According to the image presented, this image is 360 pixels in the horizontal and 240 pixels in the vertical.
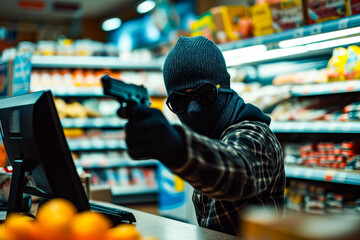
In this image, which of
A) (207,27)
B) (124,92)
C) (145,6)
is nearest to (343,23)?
(207,27)

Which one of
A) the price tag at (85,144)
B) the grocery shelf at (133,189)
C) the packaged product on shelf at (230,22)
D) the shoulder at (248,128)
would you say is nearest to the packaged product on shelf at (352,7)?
the packaged product on shelf at (230,22)

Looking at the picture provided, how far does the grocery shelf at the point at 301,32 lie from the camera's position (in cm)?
306

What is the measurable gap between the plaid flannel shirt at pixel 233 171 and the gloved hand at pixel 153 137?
0.04m

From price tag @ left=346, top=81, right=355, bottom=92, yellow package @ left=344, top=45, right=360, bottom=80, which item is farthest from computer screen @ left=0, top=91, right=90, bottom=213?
yellow package @ left=344, top=45, right=360, bottom=80

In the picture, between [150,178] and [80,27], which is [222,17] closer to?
[150,178]

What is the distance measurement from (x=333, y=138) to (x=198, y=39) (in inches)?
95.7

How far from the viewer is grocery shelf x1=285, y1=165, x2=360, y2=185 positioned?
124 inches

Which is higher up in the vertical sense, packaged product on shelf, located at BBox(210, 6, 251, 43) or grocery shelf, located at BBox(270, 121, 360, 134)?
packaged product on shelf, located at BBox(210, 6, 251, 43)

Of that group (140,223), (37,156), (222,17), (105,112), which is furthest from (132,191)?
(37,156)

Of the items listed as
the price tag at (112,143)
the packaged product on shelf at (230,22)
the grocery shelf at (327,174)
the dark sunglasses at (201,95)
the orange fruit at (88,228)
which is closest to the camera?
the orange fruit at (88,228)

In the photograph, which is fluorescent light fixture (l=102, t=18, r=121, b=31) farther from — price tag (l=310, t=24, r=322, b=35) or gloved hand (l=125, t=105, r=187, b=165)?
gloved hand (l=125, t=105, r=187, b=165)

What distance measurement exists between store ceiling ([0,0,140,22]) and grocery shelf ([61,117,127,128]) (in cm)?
369

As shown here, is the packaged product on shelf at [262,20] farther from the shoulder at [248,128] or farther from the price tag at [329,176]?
the shoulder at [248,128]

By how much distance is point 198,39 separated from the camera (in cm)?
175
